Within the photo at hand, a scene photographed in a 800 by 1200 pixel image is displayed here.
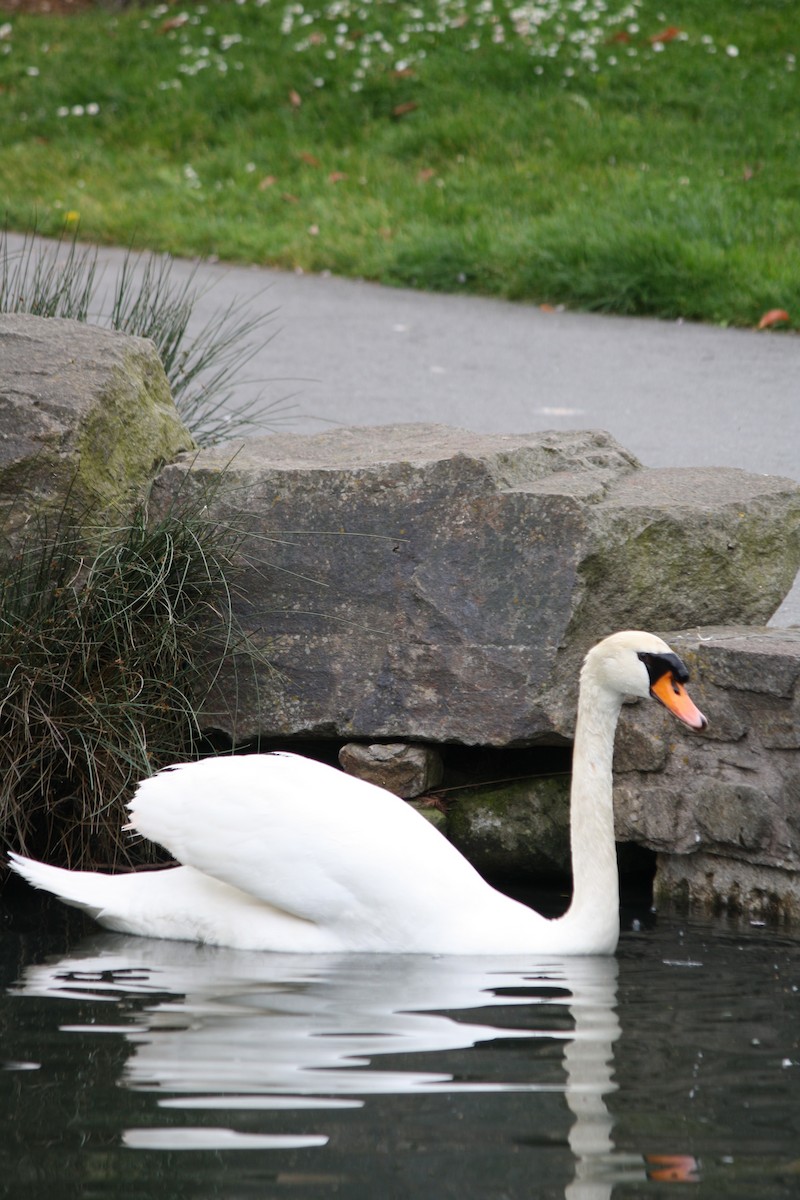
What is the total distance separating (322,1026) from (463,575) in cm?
170

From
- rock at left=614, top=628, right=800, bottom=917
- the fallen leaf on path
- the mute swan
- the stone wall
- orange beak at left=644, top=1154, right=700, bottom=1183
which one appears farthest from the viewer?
the fallen leaf on path

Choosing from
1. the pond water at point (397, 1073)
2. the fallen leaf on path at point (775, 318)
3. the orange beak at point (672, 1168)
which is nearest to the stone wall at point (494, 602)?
the pond water at point (397, 1073)

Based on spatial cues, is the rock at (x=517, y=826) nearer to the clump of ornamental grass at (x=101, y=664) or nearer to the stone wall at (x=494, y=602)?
the stone wall at (x=494, y=602)

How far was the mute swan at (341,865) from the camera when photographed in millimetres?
4234

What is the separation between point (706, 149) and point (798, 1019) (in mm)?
9744

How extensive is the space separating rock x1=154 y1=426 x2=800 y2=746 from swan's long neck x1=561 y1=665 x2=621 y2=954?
0.40m

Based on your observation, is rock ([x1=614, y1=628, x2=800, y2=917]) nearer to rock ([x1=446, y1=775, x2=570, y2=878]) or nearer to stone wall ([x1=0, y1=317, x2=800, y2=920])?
stone wall ([x1=0, y1=317, x2=800, y2=920])

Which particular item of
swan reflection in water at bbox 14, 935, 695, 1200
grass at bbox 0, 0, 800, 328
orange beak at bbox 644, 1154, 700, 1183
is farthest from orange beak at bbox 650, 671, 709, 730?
grass at bbox 0, 0, 800, 328

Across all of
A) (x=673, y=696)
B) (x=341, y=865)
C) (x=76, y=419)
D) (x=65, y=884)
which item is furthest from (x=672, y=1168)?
(x=76, y=419)

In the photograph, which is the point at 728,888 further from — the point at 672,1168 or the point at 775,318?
the point at 775,318

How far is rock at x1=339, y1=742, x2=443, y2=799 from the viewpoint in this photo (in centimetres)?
504

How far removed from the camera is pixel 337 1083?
3.27m

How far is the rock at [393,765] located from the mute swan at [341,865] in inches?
22.3

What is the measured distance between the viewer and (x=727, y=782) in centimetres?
469
